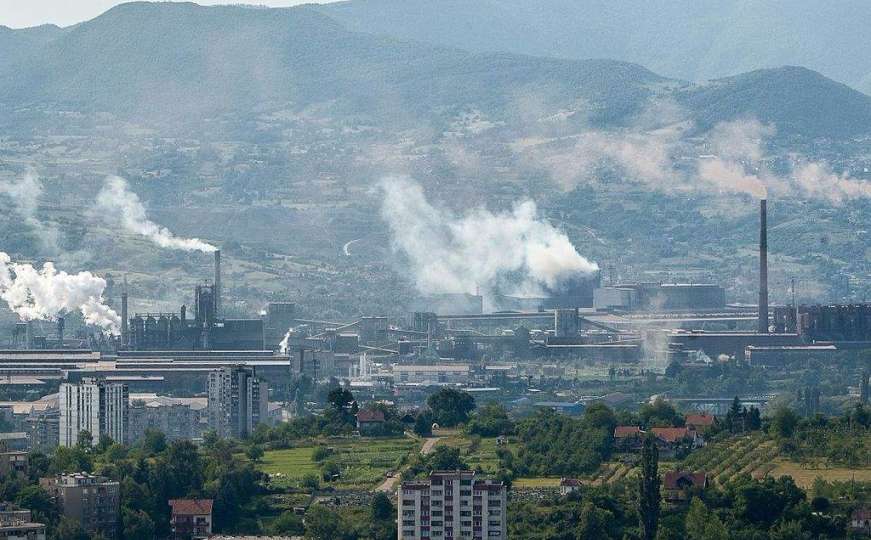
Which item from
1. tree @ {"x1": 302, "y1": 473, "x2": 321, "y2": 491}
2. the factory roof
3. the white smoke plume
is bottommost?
tree @ {"x1": 302, "y1": 473, "x2": 321, "y2": 491}

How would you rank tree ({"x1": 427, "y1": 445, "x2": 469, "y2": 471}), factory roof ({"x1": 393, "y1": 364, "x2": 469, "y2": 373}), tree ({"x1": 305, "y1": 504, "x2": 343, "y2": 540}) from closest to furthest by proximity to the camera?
tree ({"x1": 305, "y1": 504, "x2": 343, "y2": 540}) → tree ({"x1": 427, "y1": 445, "x2": 469, "y2": 471}) → factory roof ({"x1": 393, "y1": 364, "x2": 469, "y2": 373})

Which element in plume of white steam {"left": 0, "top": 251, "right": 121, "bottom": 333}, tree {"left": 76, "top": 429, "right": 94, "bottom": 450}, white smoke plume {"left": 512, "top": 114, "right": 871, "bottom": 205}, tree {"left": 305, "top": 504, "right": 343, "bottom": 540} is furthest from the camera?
white smoke plume {"left": 512, "top": 114, "right": 871, "bottom": 205}

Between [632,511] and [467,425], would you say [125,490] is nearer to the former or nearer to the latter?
[632,511]

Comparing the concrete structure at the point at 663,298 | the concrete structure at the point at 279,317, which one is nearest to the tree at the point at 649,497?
the concrete structure at the point at 279,317

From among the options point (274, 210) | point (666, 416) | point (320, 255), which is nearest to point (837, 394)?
point (666, 416)

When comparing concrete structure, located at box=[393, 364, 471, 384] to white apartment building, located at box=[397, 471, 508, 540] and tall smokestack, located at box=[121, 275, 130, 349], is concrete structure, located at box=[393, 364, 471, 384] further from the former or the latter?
white apartment building, located at box=[397, 471, 508, 540]

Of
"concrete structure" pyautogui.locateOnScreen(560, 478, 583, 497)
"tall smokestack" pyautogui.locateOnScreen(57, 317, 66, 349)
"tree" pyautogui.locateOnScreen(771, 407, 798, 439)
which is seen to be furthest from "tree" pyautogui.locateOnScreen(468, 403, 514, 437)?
"tall smokestack" pyautogui.locateOnScreen(57, 317, 66, 349)
